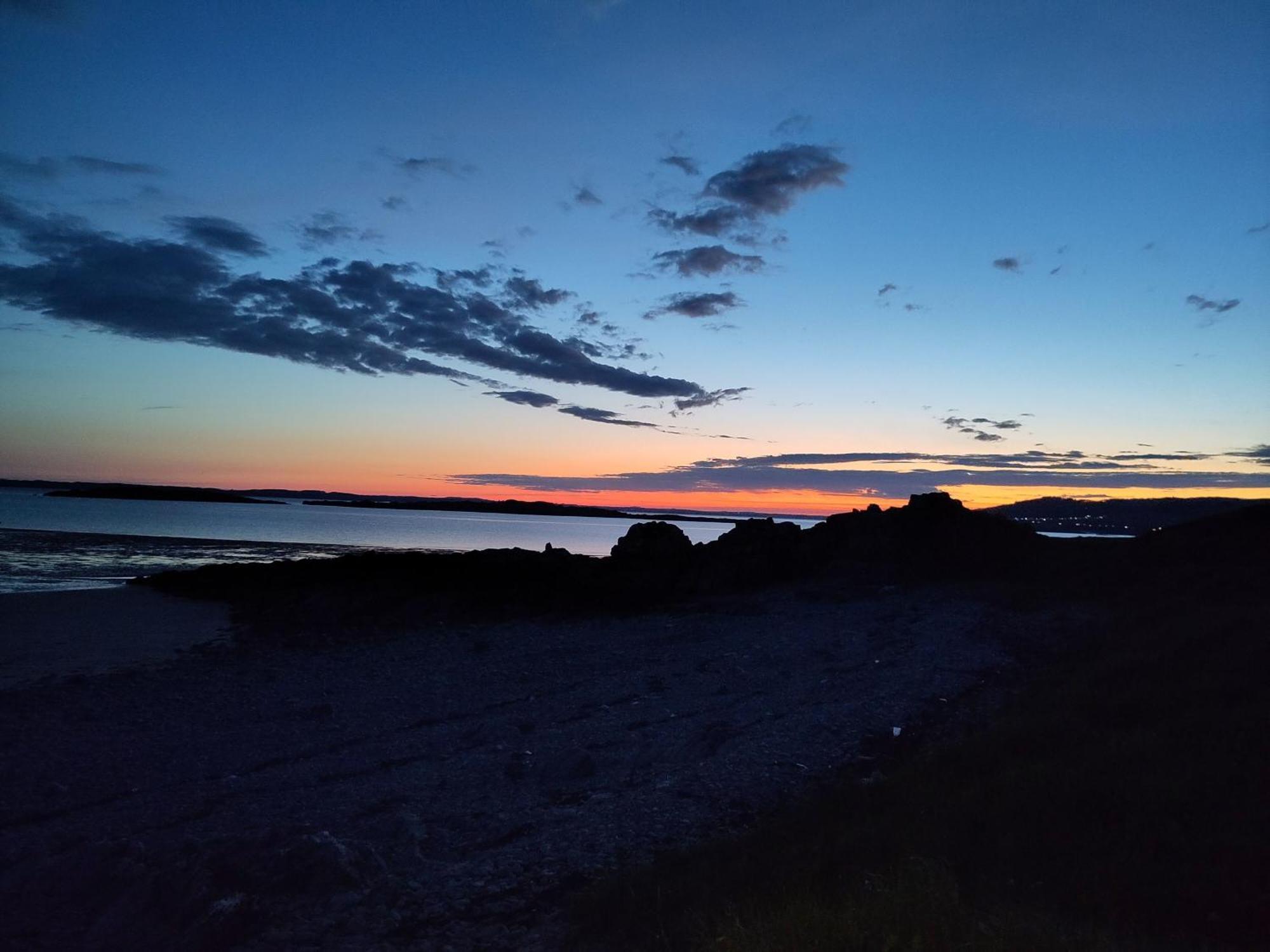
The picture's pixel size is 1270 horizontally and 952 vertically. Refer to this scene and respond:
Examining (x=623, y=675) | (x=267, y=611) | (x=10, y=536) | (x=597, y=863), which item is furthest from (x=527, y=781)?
(x=10, y=536)

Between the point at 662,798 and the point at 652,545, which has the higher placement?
the point at 652,545

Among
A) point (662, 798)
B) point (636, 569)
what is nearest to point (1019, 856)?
point (662, 798)

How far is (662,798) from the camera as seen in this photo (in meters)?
11.4

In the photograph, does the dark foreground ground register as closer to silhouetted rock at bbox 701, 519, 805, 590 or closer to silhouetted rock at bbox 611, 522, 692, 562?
silhouetted rock at bbox 701, 519, 805, 590

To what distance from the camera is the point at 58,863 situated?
29.9 feet

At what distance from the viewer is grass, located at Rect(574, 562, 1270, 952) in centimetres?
608

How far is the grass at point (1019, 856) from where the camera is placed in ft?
19.9

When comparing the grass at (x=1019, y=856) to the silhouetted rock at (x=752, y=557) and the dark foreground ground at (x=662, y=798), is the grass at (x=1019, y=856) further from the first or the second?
the silhouetted rock at (x=752, y=557)

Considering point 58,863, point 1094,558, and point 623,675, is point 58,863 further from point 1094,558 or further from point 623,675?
point 1094,558

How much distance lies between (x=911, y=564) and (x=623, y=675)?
22.3 meters

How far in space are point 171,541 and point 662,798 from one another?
7806 centimetres

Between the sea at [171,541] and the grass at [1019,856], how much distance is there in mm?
40981

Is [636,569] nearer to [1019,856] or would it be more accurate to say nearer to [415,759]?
[415,759]

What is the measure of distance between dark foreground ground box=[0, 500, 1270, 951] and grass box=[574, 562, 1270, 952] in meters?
0.04
